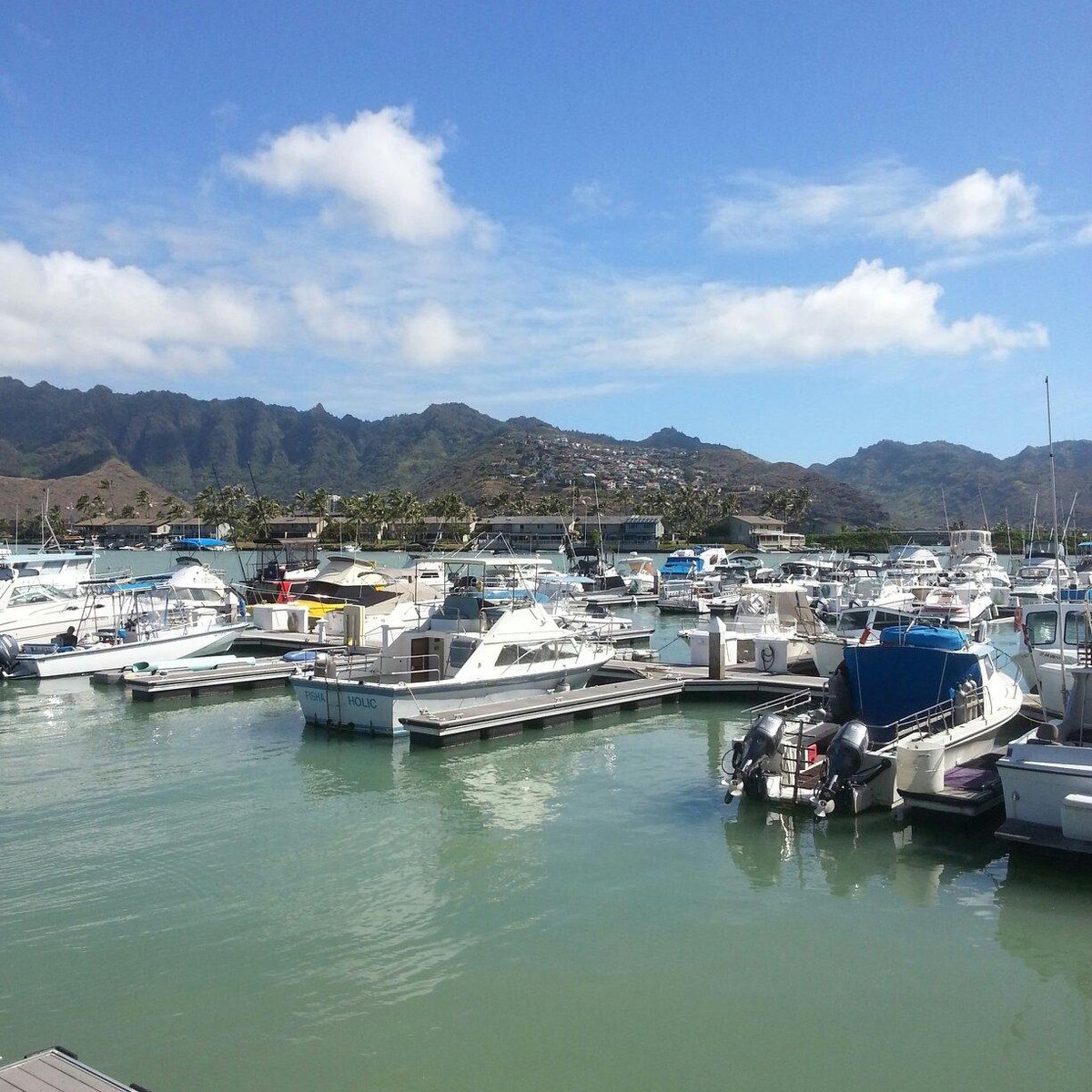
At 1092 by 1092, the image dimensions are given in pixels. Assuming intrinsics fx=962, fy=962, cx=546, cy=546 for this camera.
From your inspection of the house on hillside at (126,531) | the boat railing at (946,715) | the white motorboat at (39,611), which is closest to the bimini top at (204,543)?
the white motorboat at (39,611)

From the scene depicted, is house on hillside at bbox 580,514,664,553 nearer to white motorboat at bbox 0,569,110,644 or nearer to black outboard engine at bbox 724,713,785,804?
white motorboat at bbox 0,569,110,644

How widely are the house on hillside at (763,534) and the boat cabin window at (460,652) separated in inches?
5253

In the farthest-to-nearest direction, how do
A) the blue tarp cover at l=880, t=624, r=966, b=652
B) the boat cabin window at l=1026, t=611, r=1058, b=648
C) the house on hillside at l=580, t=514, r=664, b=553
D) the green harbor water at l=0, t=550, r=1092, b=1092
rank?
the house on hillside at l=580, t=514, r=664, b=553, the boat cabin window at l=1026, t=611, r=1058, b=648, the blue tarp cover at l=880, t=624, r=966, b=652, the green harbor water at l=0, t=550, r=1092, b=1092

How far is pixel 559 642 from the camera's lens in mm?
27359

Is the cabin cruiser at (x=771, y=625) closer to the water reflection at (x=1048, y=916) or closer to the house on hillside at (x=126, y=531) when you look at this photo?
the water reflection at (x=1048, y=916)

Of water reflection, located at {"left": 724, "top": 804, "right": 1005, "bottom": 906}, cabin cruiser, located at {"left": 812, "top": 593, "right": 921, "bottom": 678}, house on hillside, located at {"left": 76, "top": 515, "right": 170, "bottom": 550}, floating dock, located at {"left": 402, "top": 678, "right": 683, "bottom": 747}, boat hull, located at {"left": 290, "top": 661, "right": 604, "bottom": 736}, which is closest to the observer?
water reflection, located at {"left": 724, "top": 804, "right": 1005, "bottom": 906}

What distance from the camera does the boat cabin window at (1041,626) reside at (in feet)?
87.6

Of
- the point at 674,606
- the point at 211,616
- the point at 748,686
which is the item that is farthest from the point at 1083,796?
the point at 674,606

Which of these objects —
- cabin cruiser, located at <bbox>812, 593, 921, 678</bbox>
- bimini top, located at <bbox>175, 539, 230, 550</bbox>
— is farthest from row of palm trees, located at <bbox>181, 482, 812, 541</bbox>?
cabin cruiser, located at <bbox>812, 593, 921, 678</bbox>

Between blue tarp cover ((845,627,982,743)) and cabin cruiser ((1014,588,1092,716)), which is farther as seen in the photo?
cabin cruiser ((1014,588,1092,716))

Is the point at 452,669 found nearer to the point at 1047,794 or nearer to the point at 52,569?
the point at 1047,794

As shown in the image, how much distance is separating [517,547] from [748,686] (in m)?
114

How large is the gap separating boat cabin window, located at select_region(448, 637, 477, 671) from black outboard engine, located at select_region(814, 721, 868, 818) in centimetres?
1083

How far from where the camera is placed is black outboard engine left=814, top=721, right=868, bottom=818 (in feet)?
54.7
